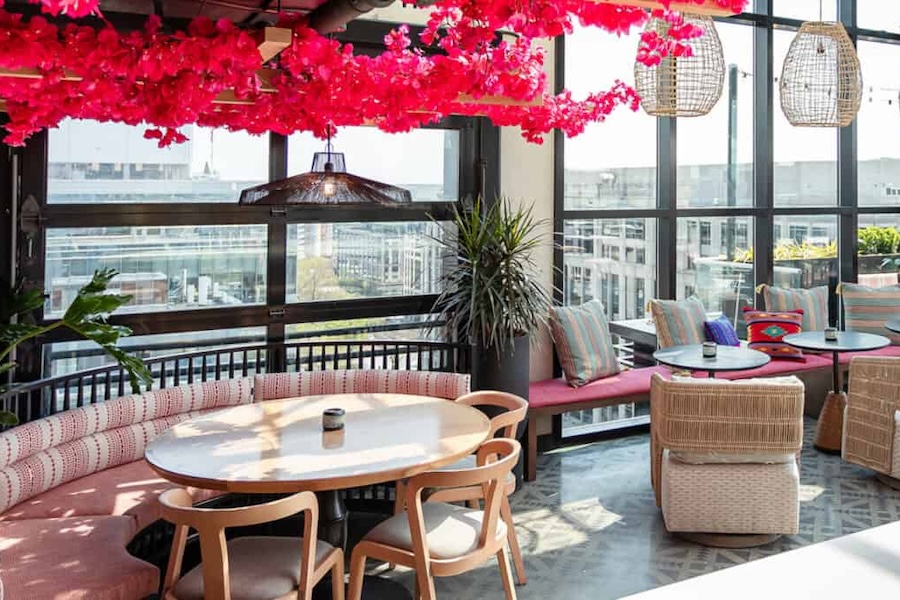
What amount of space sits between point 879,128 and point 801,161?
119 cm

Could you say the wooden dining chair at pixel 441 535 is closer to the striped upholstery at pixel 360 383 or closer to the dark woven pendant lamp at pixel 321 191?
the dark woven pendant lamp at pixel 321 191

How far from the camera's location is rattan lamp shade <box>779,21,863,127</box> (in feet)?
20.5

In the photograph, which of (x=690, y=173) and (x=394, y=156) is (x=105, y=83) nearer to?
(x=394, y=156)

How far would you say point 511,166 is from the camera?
20.1ft

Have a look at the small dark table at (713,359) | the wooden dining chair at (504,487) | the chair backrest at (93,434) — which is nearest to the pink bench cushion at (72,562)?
the chair backrest at (93,434)

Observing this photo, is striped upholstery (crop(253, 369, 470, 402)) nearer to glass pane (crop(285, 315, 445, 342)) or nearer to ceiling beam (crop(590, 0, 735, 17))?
glass pane (crop(285, 315, 445, 342))

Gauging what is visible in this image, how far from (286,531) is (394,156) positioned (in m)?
2.69

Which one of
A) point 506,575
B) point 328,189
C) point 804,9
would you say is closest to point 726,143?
point 804,9

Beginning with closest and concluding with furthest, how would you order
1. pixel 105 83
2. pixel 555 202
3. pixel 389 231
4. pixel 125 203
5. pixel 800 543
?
pixel 105 83
pixel 800 543
pixel 125 203
pixel 389 231
pixel 555 202

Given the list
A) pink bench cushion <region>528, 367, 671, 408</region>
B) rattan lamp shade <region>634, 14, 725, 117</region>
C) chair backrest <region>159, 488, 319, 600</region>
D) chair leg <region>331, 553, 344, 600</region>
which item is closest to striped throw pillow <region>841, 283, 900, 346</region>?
pink bench cushion <region>528, 367, 671, 408</region>

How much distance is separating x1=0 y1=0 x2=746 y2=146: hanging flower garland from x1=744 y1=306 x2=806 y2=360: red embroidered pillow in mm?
3038

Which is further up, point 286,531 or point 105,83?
point 105,83

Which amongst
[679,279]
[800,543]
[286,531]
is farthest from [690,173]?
[286,531]

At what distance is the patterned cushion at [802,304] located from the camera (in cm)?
737
